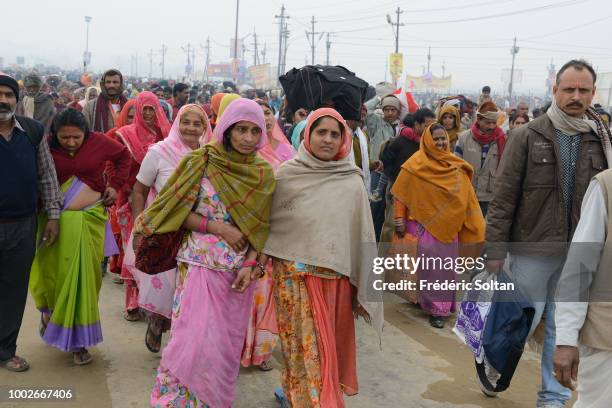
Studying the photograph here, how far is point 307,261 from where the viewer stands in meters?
3.44

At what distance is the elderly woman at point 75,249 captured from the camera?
4473mm

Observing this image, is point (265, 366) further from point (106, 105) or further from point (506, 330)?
point (106, 105)

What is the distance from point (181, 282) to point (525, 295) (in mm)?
1968

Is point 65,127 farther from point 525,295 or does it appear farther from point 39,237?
point 525,295

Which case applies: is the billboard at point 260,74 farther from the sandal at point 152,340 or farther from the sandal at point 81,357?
the sandal at point 81,357

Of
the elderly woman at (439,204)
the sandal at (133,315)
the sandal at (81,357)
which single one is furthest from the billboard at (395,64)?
the sandal at (81,357)

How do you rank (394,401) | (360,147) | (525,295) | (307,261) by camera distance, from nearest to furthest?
(307,261) → (525,295) → (394,401) → (360,147)

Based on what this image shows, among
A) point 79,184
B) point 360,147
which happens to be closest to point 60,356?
point 79,184

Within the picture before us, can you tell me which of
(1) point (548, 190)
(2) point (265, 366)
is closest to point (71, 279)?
(2) point (265, 366)

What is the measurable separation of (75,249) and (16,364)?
82 cm

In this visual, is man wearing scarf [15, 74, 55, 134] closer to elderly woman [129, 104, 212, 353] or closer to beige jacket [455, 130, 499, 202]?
elderly woman [129, 104, 212, 353]

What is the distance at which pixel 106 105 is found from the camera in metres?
8.06

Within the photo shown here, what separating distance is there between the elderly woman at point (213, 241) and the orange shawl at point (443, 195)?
2.63 metres

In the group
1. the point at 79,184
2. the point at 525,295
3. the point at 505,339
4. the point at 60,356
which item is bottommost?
the point at 60,356
